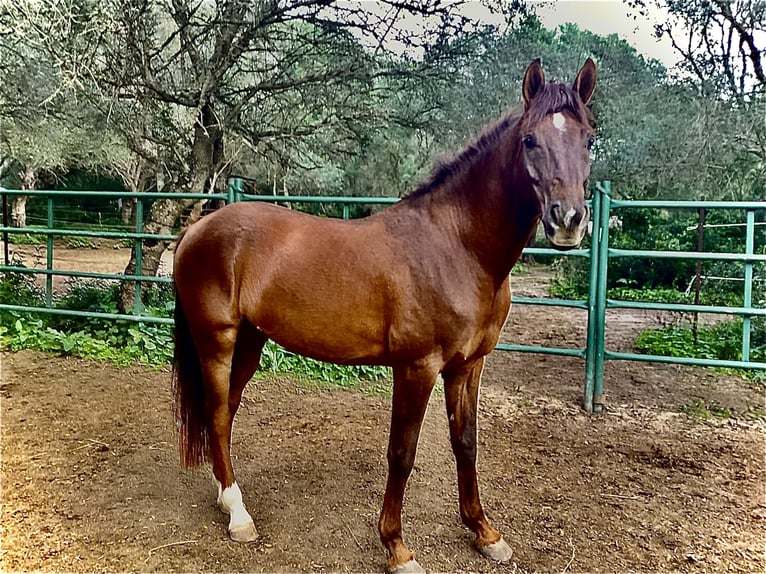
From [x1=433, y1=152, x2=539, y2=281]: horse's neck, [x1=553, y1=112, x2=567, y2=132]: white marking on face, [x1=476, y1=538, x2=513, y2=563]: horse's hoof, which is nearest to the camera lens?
[x1=553, y1=112, x2=567, y2=132]: white marking on face

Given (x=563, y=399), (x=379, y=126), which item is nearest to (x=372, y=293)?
(x=563, y=399)

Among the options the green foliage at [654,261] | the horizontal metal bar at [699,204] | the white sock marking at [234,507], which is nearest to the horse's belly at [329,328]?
the white sock marking at [234,507]

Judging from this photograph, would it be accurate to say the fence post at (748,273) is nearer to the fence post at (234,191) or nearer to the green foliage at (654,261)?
the fence post at (234,191)

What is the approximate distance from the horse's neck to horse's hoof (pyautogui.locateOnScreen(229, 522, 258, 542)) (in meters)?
1.41

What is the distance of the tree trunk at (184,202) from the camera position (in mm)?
5465

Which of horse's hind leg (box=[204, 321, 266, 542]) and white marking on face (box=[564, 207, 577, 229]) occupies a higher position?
white marking on face (box=[564, 207, 577, 229])

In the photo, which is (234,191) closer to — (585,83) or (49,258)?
(49,258)

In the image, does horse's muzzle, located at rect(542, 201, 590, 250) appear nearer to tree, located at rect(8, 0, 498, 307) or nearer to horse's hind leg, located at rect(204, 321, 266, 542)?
horse's hind leg, located at rect(204, 321, 266, 542)

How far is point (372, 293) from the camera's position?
1.96 metres

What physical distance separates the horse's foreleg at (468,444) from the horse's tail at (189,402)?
1109 mm

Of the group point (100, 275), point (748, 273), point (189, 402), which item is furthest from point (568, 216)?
point (100, 275)

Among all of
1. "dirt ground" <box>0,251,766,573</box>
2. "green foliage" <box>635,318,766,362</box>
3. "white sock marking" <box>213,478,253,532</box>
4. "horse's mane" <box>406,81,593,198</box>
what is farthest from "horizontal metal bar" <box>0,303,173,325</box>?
"green foliage" <box>635,318,766,362</box>

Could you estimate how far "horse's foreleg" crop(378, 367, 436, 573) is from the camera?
6.24 ft

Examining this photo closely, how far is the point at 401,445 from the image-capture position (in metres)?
1.96
